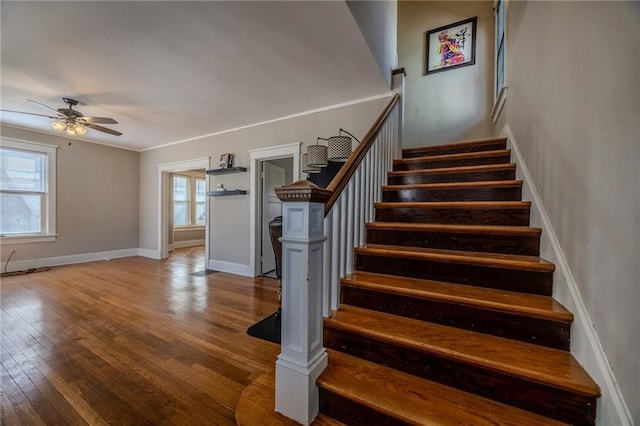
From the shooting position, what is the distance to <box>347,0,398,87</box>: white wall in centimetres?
206

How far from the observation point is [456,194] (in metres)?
2.11

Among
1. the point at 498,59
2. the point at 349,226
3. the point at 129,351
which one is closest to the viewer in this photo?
the point at 349,226

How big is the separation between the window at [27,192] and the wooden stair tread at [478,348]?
6023 mm

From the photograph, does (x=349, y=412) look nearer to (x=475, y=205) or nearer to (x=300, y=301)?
(x=300, y=301)

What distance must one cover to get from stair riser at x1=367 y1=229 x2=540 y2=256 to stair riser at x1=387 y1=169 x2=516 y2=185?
758 mm

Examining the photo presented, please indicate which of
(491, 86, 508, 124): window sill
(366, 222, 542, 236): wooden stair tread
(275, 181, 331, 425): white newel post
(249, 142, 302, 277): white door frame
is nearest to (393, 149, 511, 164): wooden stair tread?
(491, 86, 508, 124): window sill

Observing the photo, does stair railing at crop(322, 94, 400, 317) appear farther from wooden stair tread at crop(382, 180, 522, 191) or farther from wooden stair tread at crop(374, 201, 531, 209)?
wooden stair tread at crop(374, 201, 531, 209)

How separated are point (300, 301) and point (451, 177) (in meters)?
1.87

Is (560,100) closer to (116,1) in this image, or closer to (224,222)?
(116,1)

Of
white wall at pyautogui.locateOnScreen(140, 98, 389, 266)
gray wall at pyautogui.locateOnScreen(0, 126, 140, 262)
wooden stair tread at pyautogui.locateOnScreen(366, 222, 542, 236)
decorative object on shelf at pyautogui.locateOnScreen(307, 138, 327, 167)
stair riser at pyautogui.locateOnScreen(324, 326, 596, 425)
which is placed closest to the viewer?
stair riser at pyautogui.locateOnScreen(324, 326, 596, 425)

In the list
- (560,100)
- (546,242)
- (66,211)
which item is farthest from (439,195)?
(66,211)

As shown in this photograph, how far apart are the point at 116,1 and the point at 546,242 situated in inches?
121

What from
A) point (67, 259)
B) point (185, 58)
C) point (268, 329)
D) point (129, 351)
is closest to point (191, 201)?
point (67, 259)

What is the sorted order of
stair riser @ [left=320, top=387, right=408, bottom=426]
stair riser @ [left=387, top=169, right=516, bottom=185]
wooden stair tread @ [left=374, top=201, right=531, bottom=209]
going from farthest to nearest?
stair riser @ [left=387, top=169, right=516, bottom=185] < wooden stair tread @ [left=374, top=201, right=531, bottom=209] < stair riser @ [left=320, top=387, right=408, bottom=426]
